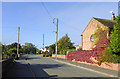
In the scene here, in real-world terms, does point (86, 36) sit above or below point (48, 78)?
above

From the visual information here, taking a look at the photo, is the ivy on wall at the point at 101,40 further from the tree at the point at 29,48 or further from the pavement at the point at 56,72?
the tree at the point at 29,48

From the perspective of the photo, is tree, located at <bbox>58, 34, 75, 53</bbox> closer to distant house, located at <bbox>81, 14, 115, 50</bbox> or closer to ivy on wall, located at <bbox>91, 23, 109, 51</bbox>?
distant house, located at <bbox>81, 14, 115, 50</bbox>

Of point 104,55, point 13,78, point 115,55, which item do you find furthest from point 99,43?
point 13,78

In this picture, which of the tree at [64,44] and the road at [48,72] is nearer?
the road at [48,72]

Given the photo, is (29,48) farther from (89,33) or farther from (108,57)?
(108,57)

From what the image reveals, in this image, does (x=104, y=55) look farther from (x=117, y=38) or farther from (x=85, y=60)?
Result: (x=85, y=60)

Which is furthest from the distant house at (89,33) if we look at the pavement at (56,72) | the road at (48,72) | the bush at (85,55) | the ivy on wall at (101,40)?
the road at (48,72)

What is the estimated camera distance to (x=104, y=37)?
62.8 ft

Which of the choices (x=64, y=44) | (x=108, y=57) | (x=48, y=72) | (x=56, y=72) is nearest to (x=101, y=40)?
(x=108, y=57)

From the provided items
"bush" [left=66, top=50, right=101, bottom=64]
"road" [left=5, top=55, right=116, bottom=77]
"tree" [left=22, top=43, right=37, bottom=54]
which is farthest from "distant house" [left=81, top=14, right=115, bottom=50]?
"tree" [left=22, top=43, right=37, bottom=54]

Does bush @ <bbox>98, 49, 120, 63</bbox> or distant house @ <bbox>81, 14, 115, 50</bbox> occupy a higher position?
distant house @ <bbox>81, 14, 115, 50</bbox>

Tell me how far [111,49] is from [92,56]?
14.3 ft

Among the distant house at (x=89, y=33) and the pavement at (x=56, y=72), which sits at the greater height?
the distant house at (x=89, y=33)

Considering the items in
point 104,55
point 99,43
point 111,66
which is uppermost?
point 99,43
